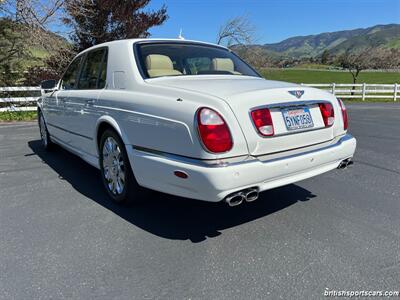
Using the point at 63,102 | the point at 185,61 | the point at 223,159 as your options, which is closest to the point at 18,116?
the point at 63,102

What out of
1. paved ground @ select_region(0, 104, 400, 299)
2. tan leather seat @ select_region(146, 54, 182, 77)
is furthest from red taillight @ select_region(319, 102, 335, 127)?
tan leather seat @ select_region(146, 54, 182, 77)

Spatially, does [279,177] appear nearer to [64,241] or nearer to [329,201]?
[329,201]

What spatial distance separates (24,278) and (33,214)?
124cm

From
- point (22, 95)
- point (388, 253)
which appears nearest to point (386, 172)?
point (388, 253)

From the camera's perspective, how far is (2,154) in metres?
6.47

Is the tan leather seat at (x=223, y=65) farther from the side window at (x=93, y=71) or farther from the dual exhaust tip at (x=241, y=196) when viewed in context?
the dual exhaust tip at (x=241, y=196)

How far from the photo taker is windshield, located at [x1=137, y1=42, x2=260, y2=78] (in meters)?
3.63

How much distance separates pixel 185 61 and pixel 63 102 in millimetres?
2080

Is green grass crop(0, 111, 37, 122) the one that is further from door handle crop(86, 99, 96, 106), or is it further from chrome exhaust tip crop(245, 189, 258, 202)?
chrome exhaust tip crop(245, 189, 258, 202)

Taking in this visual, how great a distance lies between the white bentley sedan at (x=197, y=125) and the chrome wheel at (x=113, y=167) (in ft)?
0.04

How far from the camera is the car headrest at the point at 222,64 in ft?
13.5

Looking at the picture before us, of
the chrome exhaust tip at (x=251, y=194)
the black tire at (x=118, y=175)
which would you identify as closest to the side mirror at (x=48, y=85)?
the black tire at (x=118, y=175)

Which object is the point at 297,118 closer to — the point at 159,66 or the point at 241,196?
the point at 241,196

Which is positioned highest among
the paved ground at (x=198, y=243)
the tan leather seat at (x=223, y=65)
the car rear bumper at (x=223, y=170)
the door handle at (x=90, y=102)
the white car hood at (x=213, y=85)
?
the tan leather seat at (x=223, y=65)
